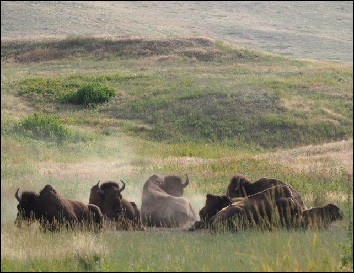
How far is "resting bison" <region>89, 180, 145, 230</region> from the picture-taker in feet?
49.5

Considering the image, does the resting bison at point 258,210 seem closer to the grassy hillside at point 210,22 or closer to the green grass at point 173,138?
the green grass at point 173,138

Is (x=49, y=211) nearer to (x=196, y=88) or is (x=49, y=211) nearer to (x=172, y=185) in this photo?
(x=172, y=185)

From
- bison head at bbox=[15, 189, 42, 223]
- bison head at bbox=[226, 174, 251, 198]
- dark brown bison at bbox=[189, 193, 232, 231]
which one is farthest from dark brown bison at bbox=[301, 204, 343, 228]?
bison head at bbox=[15, 189, 42, 223]

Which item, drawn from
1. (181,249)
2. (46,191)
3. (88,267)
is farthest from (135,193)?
A: (88,267)

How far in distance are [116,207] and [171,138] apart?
85.5 ft

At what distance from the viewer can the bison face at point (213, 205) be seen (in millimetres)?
15008

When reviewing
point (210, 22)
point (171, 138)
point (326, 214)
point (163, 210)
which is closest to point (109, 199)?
point (163, 210)

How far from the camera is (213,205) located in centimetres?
1505

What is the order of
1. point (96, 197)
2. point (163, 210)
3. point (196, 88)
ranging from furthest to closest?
point (196, 88)
point (163, 210)
point (96, 197)

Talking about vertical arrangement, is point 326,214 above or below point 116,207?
above

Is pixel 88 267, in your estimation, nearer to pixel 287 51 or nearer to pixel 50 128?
pixel 50 128

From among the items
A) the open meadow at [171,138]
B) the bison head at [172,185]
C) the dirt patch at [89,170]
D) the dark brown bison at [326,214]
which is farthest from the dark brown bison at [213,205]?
the dirt patch at [89,170]

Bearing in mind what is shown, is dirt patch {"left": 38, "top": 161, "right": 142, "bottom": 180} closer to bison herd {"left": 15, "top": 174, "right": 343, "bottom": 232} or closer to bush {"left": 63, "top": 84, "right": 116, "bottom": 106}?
bison herd {"left": 15, "top": 174, "right": 343, "bottom": 232}

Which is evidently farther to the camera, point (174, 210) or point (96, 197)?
point (174, 210)
